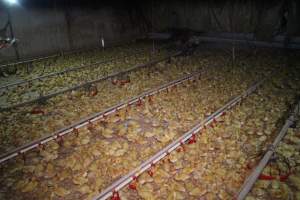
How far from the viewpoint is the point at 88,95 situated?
7.26 metres

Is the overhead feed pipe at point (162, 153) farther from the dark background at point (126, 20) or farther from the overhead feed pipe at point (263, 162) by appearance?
the dark background at point (126, 20)

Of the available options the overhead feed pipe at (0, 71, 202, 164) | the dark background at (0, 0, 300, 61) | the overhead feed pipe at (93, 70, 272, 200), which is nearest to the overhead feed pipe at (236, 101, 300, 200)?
the overhead feed pipe at (93, 70, 272, 200)

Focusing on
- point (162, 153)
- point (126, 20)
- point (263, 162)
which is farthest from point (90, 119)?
point (126, 20)

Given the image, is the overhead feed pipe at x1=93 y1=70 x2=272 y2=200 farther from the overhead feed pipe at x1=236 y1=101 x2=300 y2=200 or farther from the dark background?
the dark background

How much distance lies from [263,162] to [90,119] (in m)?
3.52

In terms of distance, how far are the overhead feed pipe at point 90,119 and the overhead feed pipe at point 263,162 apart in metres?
3.26

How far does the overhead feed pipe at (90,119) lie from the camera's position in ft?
15.0

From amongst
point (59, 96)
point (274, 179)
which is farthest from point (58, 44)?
point (274, 179)

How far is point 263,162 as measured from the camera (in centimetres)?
398

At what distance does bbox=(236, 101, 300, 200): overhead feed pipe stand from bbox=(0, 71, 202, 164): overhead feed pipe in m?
3.26

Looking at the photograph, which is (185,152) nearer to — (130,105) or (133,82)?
(130,105)

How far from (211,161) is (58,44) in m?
10.6

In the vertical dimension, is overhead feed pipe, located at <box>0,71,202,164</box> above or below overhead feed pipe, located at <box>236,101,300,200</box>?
above

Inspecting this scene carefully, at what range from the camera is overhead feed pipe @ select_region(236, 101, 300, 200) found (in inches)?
136
